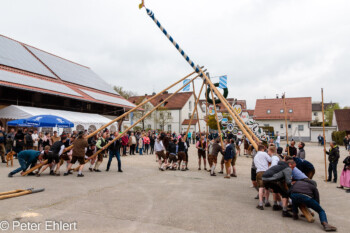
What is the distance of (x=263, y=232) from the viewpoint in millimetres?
4441

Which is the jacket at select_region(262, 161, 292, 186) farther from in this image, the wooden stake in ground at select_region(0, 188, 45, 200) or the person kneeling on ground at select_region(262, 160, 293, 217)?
the wooden stake in ground at select_region(0, 188, 45, 200)

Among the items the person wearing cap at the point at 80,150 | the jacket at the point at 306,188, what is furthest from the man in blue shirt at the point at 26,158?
the jacket at the point at 306,188

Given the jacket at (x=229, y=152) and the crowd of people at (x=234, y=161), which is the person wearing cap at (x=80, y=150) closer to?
the crowd of people at (x=234, y=161)

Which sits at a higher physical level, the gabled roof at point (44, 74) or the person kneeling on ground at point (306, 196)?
the gabled roof at point (44, 74)

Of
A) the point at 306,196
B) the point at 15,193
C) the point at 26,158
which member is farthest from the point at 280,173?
the point at 26,158

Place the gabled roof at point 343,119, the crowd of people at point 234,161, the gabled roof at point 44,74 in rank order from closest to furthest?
the crowd of people at point 234,161 → the gabled roof at point 44,74 → the gabled roof at point 343,119

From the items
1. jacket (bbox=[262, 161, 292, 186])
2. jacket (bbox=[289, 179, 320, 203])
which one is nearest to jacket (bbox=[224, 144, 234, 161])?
jacket (bbox=[262, 161, 292, 186])

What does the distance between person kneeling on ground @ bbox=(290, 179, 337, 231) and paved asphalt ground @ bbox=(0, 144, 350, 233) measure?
29 cm

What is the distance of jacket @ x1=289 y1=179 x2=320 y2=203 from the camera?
199 inches

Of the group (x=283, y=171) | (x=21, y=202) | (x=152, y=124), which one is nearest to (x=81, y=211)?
(x=21, y=202)

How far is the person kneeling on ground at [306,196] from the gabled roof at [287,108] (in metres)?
45.2

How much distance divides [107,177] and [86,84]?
20.2m

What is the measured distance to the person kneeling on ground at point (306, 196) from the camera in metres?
4.92

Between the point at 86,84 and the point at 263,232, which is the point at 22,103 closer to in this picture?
the point at 86,84
